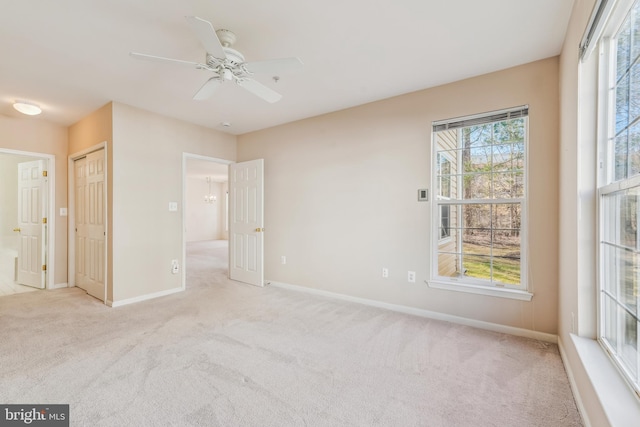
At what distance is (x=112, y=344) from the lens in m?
2.48

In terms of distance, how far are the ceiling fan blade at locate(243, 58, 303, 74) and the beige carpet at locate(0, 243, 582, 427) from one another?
2185 millimetres

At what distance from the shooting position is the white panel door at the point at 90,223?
3721 millimetres

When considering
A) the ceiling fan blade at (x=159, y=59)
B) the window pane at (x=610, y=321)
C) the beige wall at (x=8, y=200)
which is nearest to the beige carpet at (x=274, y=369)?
the window pane at (x=610, y=321)

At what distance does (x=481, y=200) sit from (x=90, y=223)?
4965mm

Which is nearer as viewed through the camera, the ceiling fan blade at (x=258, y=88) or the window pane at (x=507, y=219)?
the ceiling fan blade at (x=258, y=88)

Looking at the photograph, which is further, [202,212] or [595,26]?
[202,212]

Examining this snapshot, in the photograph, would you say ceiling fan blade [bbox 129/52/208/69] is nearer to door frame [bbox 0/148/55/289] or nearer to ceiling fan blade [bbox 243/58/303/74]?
ceiling fan blade [bbox 243/58/303/74]

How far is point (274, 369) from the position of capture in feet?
6.91

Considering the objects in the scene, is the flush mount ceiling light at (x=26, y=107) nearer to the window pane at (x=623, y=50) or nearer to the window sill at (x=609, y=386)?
the window pane at (x=623, y=50)

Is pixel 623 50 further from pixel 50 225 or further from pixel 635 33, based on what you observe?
pixel 50 225

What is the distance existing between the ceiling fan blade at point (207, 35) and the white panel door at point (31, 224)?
428cm

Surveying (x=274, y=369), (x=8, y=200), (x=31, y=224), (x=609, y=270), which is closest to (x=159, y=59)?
(x=274, y=369)

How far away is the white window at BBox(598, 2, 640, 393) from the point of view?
4.40 ft

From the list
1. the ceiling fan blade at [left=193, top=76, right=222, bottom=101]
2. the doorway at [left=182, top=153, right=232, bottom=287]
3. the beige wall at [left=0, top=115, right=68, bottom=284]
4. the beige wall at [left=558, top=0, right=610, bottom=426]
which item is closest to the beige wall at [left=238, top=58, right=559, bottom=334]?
the beige wall at [left=558, top=0, right=610, bottom=426]
